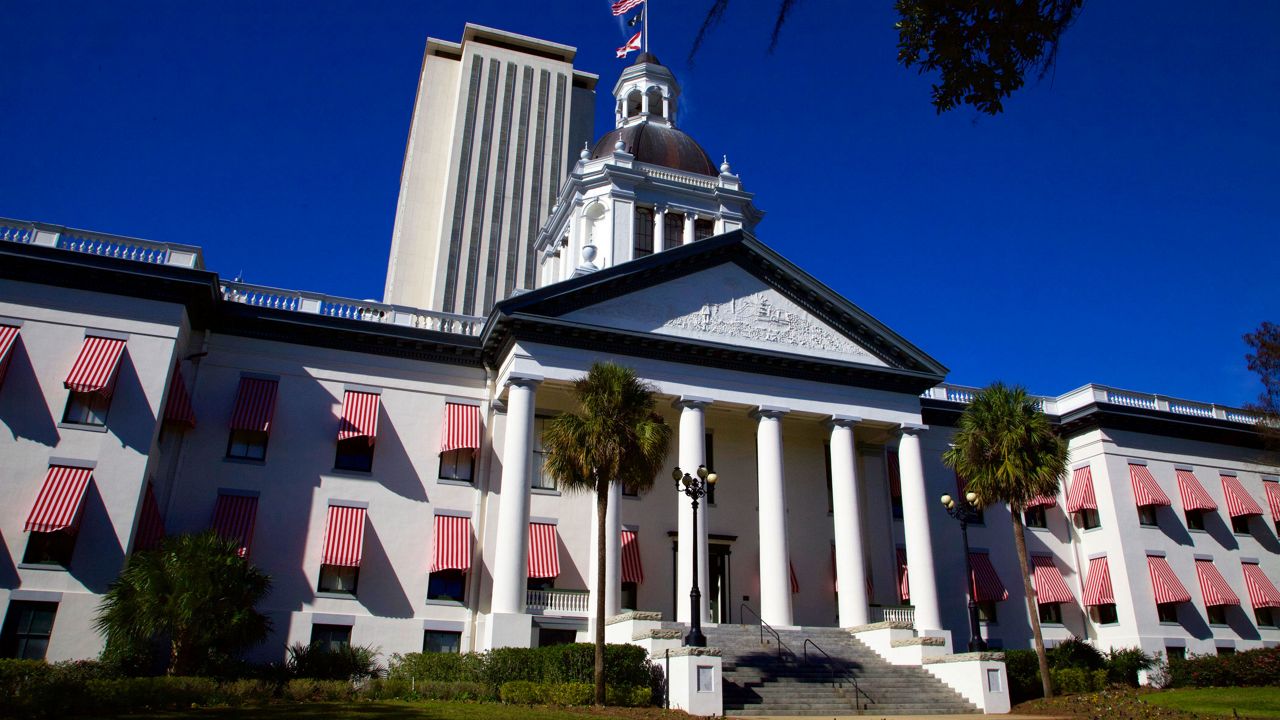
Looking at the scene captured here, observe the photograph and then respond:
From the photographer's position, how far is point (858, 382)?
32781 millimetres

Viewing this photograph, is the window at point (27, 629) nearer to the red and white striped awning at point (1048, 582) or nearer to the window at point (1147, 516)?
the red and white striped awning at point (1048, 582)

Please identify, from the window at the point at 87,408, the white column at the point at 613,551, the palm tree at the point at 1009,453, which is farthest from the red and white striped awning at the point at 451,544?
the palm tree at the point at 1009,453

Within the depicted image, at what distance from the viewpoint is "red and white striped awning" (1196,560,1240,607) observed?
35.1 m

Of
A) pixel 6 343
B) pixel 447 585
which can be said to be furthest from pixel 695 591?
pixel 6 343

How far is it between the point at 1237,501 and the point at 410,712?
117 feet

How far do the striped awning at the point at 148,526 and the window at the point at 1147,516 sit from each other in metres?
35.0

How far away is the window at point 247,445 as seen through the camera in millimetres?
28266

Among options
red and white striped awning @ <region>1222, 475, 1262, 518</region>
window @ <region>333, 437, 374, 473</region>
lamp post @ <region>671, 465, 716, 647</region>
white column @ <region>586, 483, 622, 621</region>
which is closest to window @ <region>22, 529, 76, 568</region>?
window @ <region>333, 437, 374, 473</region>

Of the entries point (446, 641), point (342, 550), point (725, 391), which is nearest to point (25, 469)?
point (342, 550)

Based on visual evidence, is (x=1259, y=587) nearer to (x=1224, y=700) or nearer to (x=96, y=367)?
(x=1224, y=700)

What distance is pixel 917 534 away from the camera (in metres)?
30.8

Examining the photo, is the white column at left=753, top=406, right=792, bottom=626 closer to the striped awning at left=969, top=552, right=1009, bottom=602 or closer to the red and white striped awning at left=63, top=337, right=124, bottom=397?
the striped awning at left=969, top=552, right=1009, bottom=602

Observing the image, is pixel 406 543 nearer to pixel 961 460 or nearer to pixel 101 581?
pixel 101 581

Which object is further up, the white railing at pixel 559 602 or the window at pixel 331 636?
the white railing at pixel 559 602
